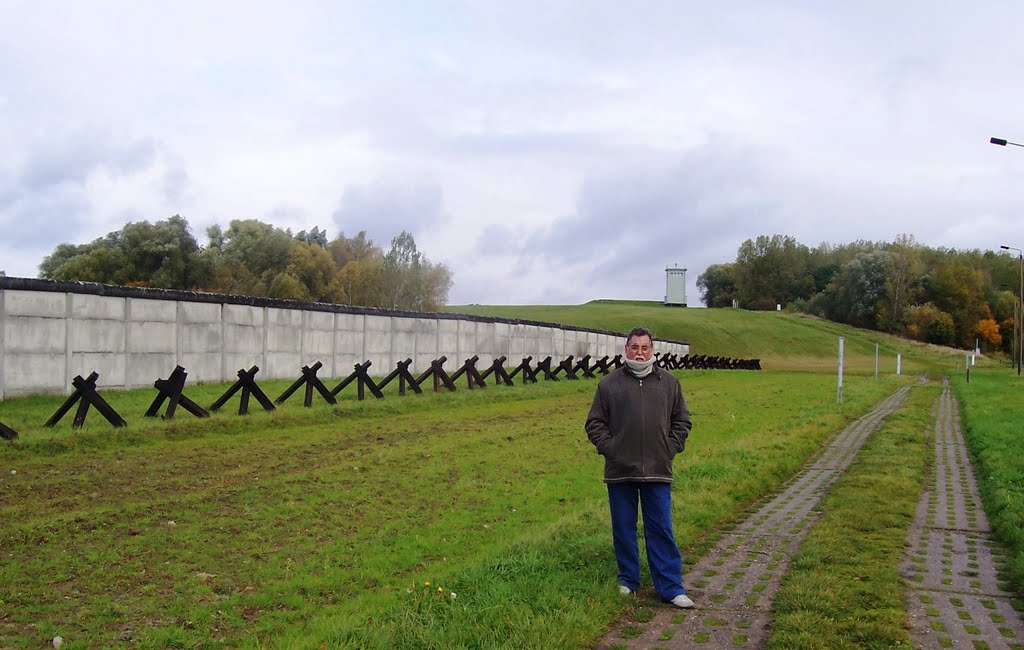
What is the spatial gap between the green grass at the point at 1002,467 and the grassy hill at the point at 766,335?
5283 cm

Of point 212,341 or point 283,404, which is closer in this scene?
point 283,404

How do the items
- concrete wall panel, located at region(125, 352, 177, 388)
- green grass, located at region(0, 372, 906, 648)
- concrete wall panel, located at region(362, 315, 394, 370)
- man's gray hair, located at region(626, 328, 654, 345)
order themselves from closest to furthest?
1. green grass, located at region(0, 372, 906, 648)
2. man's gray hair, located at region(626, 328, 654, 345)
3. concrete wall panel, located at region(125, 352, 177, 388)
4. concrete wall panel, located at region(362, 315, 394, 370)

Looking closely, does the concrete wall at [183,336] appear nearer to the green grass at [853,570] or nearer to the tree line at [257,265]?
the green grass at [853,570]

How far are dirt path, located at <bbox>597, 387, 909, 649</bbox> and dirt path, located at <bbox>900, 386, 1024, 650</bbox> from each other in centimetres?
96

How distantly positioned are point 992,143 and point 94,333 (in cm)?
2490

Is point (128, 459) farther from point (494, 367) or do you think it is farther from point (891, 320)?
point (891, 320)

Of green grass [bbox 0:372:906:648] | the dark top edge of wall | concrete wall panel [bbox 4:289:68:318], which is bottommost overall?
green grass [bbox 0:372:906:648]

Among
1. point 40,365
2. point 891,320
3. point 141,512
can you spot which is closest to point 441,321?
point 40,365

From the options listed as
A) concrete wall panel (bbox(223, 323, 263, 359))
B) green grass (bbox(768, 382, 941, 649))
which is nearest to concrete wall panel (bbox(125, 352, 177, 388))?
concrete wall panel (bbox(223, 323, 263, 359))

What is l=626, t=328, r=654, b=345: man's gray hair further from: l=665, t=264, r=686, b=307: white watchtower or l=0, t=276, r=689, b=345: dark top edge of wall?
l=665, t=264, r=686, b=307: white watchtower

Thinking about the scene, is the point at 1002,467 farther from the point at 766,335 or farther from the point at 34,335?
the point at 766,335

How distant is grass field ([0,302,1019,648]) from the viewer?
17.8 ft

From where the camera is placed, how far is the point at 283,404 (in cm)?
1855

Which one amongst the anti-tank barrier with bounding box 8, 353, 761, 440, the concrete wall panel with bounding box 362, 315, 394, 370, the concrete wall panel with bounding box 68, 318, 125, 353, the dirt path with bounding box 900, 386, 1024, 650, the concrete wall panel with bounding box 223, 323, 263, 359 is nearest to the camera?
the dirt path with bounding box 900, 386, 1024, 650
